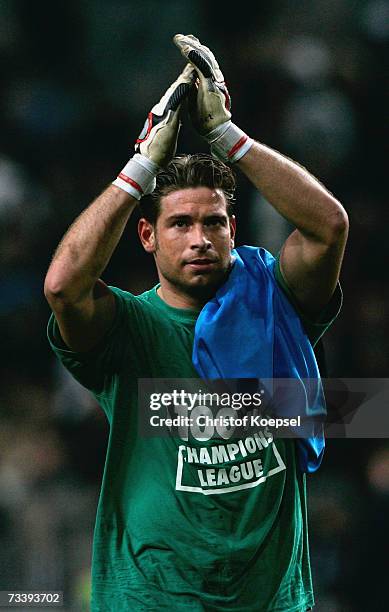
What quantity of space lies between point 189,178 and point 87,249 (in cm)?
Answer: 37

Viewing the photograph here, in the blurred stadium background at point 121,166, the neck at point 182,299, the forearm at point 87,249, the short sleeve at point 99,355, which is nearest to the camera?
the forearm at point 87,249

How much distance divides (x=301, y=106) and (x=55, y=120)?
0.96 m

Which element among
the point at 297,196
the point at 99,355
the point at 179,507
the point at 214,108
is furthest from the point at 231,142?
the point at 179,507

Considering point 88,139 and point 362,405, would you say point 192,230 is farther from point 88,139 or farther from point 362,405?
point 88,139

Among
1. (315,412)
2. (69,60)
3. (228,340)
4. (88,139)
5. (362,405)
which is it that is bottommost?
(315,412)

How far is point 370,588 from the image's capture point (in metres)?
3.04

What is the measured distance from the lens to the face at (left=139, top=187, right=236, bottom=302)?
2.11m

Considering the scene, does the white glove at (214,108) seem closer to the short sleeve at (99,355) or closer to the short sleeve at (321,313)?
the short sleeve at (321,313)

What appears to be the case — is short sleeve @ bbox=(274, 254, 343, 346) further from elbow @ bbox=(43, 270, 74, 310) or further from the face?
elbow @ bbox=(43, 270, 74, 310)

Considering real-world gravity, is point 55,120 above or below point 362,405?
above

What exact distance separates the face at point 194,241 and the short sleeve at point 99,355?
0.50 ft

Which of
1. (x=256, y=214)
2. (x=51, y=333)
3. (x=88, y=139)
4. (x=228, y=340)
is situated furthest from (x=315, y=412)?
(x=88, y=139)

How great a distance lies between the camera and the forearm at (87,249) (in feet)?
6.38

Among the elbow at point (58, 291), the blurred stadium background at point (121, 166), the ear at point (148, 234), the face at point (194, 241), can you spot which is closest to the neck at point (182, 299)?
the face at point (194, 241)
